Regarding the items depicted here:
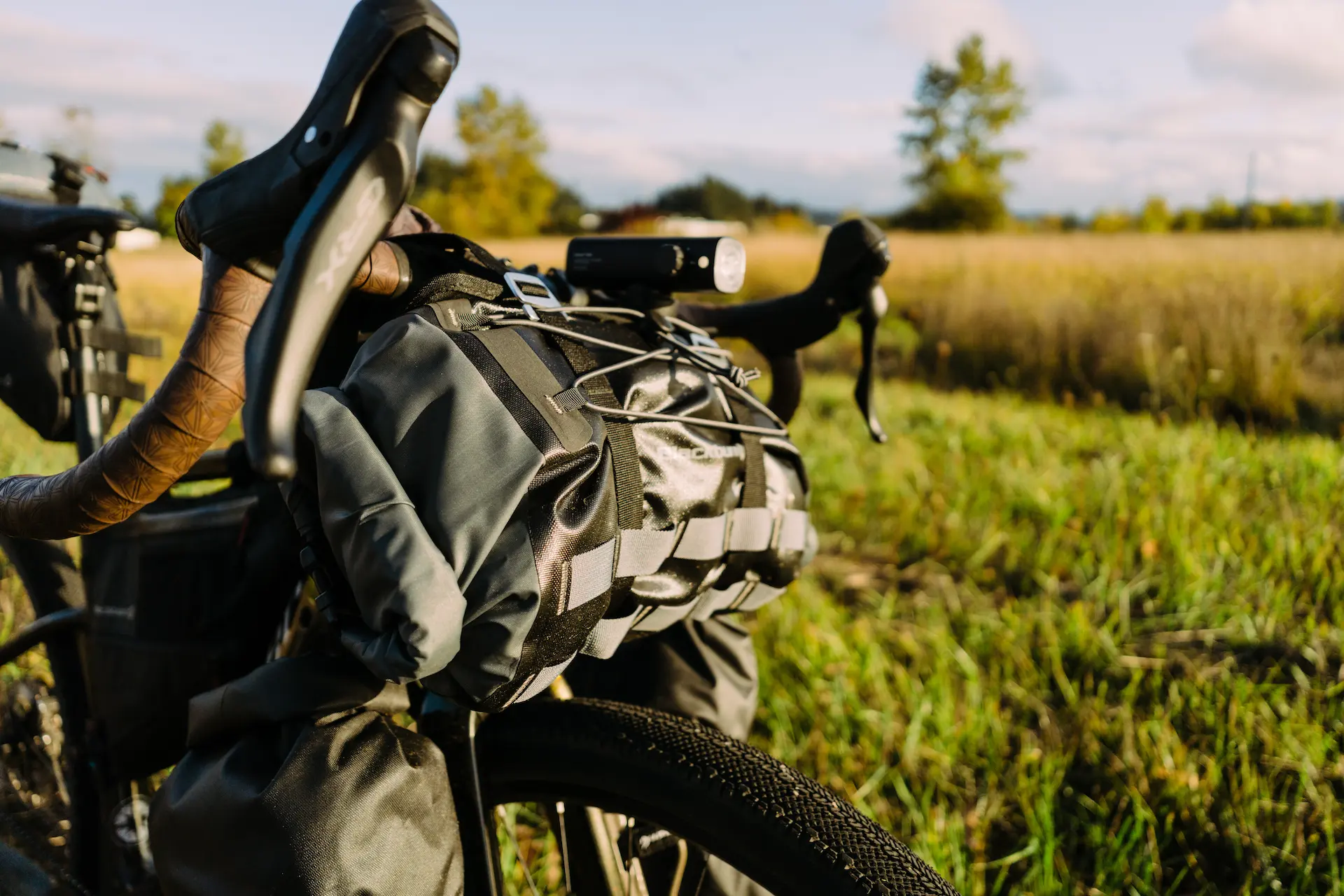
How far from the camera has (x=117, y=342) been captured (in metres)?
1.66

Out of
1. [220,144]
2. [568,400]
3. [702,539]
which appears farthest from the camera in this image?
[220,144]

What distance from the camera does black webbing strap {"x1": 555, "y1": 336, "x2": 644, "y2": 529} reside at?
3.42 ft

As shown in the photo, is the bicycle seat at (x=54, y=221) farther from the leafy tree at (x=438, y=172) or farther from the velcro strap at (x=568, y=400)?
the leafy tree at (x=438, y=172)

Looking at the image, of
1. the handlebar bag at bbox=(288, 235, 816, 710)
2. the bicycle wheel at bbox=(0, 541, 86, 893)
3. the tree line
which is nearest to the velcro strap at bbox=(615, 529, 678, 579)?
the handlebar bag at bbox=(288, 235, 816, 710)

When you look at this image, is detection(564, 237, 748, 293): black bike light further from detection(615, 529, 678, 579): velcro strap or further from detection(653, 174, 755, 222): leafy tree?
detection(653, 174, 755, 222): leafy tree

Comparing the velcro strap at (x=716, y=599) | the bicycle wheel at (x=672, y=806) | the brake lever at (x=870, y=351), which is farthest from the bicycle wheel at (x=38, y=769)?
the brake lever at (x=870, y=351)

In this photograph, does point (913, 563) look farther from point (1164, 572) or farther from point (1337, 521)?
point (1337, 521)

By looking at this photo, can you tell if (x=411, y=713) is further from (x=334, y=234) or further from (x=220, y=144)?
(x=220, y=144)

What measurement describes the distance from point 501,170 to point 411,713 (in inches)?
1397

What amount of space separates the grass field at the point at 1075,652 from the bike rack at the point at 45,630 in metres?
0.65

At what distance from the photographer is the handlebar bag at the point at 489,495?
0.89m

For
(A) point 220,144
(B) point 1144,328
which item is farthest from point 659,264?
(A) point 220,144

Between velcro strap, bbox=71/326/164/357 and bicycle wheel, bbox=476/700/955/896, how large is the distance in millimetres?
1014

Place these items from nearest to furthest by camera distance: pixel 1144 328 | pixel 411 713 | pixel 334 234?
pixel 334 234
pixel 411 713
pixel 1144 328
